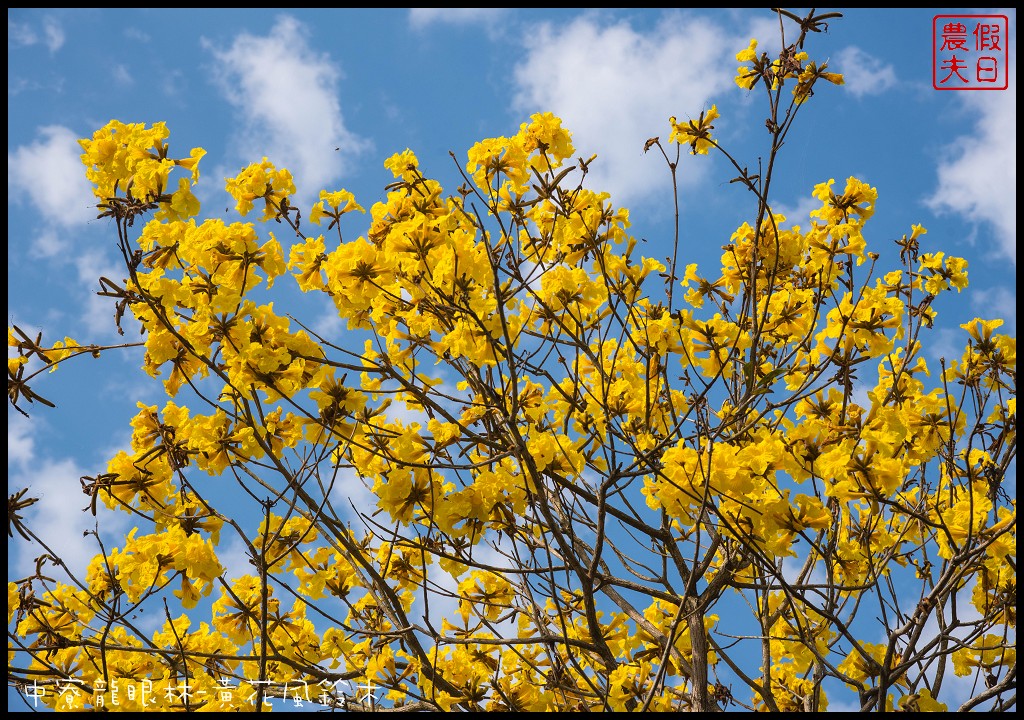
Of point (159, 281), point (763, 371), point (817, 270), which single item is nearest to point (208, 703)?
point (159, 281)

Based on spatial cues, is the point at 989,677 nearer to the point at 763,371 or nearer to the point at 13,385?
the point at 763,371

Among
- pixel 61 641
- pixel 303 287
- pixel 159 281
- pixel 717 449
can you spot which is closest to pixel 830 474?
pixel 717 449

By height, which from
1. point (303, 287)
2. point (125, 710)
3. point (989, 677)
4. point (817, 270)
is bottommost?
point (125, 710)

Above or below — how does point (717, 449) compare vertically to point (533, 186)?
below

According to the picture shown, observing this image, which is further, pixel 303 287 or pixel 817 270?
pixel 817 270

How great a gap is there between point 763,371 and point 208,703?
2851 mm

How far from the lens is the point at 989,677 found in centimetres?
399

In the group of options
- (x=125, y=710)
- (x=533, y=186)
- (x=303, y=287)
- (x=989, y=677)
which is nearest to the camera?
(x=125, y=710)

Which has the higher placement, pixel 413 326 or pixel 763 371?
pixel 763 371

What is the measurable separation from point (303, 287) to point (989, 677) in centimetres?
364

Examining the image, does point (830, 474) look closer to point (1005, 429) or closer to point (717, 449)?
point (717, 449)

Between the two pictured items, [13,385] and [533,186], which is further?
[533,186]

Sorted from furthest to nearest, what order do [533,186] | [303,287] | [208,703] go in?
1. [533,186]
2. [303,287]
3. [208,703]

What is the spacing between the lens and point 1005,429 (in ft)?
12.6
